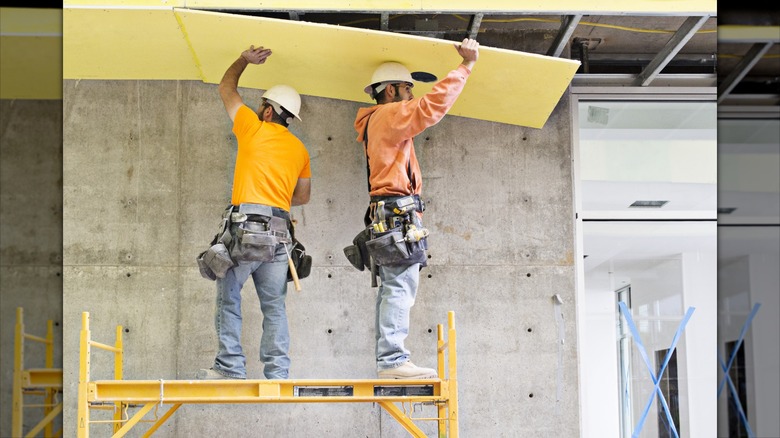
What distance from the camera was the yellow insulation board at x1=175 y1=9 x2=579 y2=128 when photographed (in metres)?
5.66

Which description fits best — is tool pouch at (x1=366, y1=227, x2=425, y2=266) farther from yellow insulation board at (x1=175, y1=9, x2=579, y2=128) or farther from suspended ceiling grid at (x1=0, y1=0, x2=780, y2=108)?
suspended ceiling grid at (x1=0, y1=0, x2=780, y2=108)

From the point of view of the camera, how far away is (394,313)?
5.64 meters

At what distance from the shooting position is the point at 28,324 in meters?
0.78

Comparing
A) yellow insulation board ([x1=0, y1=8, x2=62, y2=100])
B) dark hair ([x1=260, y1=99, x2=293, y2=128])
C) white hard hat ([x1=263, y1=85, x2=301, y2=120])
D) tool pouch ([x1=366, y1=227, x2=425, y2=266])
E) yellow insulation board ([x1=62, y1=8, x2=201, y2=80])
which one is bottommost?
yellow insulation board ([x1=0, y1=8, x2=62, y2=100])

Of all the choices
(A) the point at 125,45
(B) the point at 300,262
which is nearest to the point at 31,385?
(B) the point at 300,262

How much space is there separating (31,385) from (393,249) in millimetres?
4702

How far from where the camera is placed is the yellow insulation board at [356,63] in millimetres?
5656

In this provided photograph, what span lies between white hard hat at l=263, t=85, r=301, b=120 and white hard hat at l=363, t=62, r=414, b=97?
0.50 metres

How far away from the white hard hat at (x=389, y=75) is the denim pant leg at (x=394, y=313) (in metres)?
1.18

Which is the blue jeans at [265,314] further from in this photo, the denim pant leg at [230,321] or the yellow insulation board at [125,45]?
the yellow insulation board at [125,45]

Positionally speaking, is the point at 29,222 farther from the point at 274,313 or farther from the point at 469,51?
the point at 274,313

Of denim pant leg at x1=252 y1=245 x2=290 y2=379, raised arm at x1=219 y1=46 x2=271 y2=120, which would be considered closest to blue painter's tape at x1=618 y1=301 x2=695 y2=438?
denim pant leg at x1=252 y1=245 x2=290 y2=379

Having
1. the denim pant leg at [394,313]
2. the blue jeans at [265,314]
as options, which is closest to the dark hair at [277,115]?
the blue jeans at [265,314]

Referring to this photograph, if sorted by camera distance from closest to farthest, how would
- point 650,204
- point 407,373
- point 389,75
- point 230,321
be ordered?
point 407,373, point 230,321, point 389,75, point 650,204
